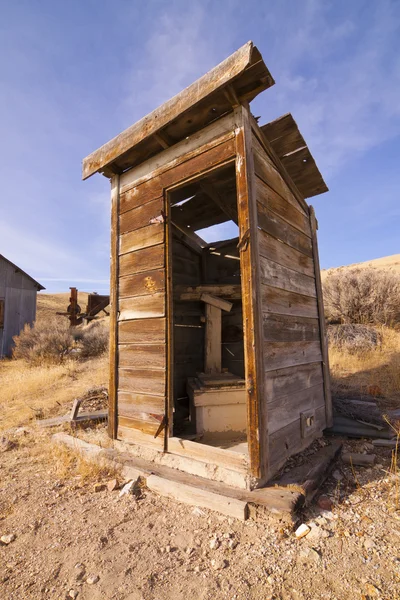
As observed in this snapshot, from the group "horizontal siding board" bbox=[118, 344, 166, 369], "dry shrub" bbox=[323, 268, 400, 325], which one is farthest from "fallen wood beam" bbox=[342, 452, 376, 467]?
"dry shrub" bbox=[323, 268, 400, 325]

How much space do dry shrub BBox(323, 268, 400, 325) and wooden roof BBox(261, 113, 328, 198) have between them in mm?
7100

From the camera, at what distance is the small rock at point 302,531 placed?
2.41 metres

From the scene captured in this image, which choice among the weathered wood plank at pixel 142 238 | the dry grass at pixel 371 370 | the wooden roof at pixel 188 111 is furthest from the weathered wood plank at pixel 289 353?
the wooden roof at pixel 188 111

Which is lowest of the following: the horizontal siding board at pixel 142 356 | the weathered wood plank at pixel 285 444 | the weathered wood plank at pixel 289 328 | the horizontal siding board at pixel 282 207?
the weathered wood plank at pixel 285 444

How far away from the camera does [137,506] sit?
2.96m

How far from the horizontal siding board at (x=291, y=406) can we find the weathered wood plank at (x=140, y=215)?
8.29 ft

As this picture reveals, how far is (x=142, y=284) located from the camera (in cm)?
399

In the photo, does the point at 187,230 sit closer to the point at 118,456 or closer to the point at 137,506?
the point at 118,456

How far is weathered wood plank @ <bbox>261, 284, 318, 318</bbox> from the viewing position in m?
3.20

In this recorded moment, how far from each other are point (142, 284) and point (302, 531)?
9.48 ft

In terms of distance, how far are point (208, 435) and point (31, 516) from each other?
1.98 m

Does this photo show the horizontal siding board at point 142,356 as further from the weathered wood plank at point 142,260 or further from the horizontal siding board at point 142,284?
the weathered wood plank at point 142,260

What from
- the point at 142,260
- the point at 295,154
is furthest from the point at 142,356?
the point at 295,154

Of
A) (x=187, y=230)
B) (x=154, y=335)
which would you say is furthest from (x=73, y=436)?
(x=187, y=230)
